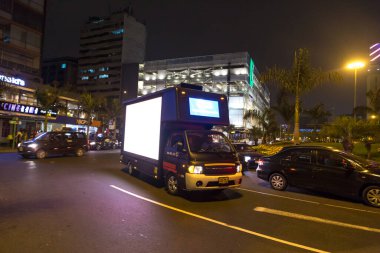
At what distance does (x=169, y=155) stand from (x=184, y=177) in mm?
1227

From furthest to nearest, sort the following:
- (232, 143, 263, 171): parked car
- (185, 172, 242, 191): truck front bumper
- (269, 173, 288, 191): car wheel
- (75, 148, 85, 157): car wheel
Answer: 1. (75, 148, 85, 157): car wheel
2. (232, 143, 263, 171): parked car
3. (269, 173, 288, 191): car wheel
4. (185, 172, 242, 191): truck front bumper

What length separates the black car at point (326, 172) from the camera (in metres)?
7.75

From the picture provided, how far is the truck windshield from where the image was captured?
7.98 metres

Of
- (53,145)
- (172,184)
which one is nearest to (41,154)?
(53,145)

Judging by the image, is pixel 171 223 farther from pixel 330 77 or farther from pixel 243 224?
pixel 330 77

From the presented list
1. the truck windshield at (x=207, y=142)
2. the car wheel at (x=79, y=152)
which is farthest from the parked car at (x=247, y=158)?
the car wheel at (x=79, y=152)

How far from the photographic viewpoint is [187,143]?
7941mm

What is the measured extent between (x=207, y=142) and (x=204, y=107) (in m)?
Answer: 1.31

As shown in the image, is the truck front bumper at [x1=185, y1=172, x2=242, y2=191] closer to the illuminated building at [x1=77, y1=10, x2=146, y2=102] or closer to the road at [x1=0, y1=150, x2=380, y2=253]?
Result: the road at [x1=0, y1=150, x2=380, y2=253]

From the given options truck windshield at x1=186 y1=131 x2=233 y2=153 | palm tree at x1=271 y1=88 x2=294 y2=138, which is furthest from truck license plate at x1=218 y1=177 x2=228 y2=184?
palm tree at x1=271 y1=88 x2=294 y2=138

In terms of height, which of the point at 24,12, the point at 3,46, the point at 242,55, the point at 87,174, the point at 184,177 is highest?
the point at 242,55

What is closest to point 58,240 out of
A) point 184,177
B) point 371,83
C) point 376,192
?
point 184,177

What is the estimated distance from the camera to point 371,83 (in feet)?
A: 200

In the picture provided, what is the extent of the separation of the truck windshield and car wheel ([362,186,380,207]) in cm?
409
